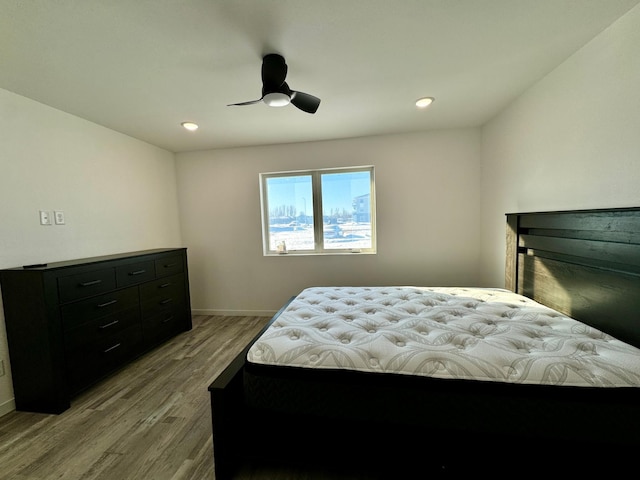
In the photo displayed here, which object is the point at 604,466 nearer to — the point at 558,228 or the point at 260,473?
the point at 558,228

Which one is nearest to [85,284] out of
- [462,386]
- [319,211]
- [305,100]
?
[305,100]

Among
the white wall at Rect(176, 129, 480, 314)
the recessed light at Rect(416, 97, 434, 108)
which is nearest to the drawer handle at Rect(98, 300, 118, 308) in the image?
the white wall at Rect(176, 129, 480, 314)

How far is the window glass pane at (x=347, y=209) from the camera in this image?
3174mm

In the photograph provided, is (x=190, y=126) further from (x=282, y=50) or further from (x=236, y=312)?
(x=236, y=312)

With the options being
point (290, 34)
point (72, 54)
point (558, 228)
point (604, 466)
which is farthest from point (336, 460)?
point (72, 54)

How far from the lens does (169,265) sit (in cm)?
276

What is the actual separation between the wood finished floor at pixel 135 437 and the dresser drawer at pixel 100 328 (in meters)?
0.40

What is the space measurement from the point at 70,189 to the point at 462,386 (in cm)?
328

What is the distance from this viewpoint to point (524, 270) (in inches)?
81.2

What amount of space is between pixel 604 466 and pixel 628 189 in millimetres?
1334

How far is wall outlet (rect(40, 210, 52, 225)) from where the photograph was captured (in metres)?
1.97

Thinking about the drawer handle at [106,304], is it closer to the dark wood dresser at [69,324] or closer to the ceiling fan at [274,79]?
the dark wood dresser at [69,324]

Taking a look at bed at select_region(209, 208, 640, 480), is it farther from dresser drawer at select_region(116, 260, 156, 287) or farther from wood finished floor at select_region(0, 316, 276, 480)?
dresser drawer at select_region(116, 260, 156, 287)

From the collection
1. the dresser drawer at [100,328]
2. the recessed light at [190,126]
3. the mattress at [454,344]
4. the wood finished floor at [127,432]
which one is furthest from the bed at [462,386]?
the recessed light at [190,126]
